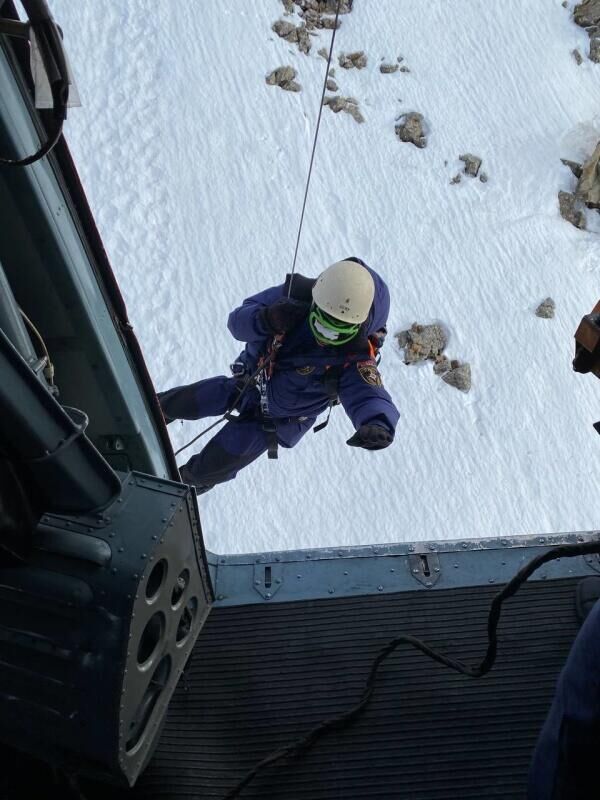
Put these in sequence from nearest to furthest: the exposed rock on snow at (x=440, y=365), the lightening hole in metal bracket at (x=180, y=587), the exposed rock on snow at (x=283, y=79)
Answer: the lightening hole in metal bracket at (x=180, y=587)
the exposed rock on snow at (x=440, y=365)
the exposed rock on snow at (x=283, y=79)

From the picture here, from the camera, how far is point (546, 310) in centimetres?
1160

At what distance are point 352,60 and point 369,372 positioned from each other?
34.3ft

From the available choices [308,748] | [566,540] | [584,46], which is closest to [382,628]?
[308,748]

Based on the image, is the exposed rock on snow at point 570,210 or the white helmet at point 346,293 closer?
the white helmet at point 346,293

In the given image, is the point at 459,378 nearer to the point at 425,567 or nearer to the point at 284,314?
the point at 284,314

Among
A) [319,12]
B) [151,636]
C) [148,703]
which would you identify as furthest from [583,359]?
[319,12]

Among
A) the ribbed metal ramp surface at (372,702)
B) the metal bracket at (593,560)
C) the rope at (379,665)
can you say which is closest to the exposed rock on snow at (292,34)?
the metal bracket at (593,560)

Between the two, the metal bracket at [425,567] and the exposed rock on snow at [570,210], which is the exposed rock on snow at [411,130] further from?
the metal bracket at [425,567]

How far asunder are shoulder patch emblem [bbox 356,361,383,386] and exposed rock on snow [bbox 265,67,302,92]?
8895 millimetres

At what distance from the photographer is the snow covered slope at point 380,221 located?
A: 921 centimetres

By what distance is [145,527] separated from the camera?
2963mm

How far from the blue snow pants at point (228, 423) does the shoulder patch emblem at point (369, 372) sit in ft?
2.79

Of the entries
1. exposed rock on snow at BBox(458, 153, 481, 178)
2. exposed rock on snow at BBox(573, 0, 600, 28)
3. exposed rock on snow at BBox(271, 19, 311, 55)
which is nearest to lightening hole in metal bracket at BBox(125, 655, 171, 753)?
exposed rock on snow at BBox(458, 153, 481, 178)

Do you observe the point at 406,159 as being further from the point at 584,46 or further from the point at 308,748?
the point at 308,748
